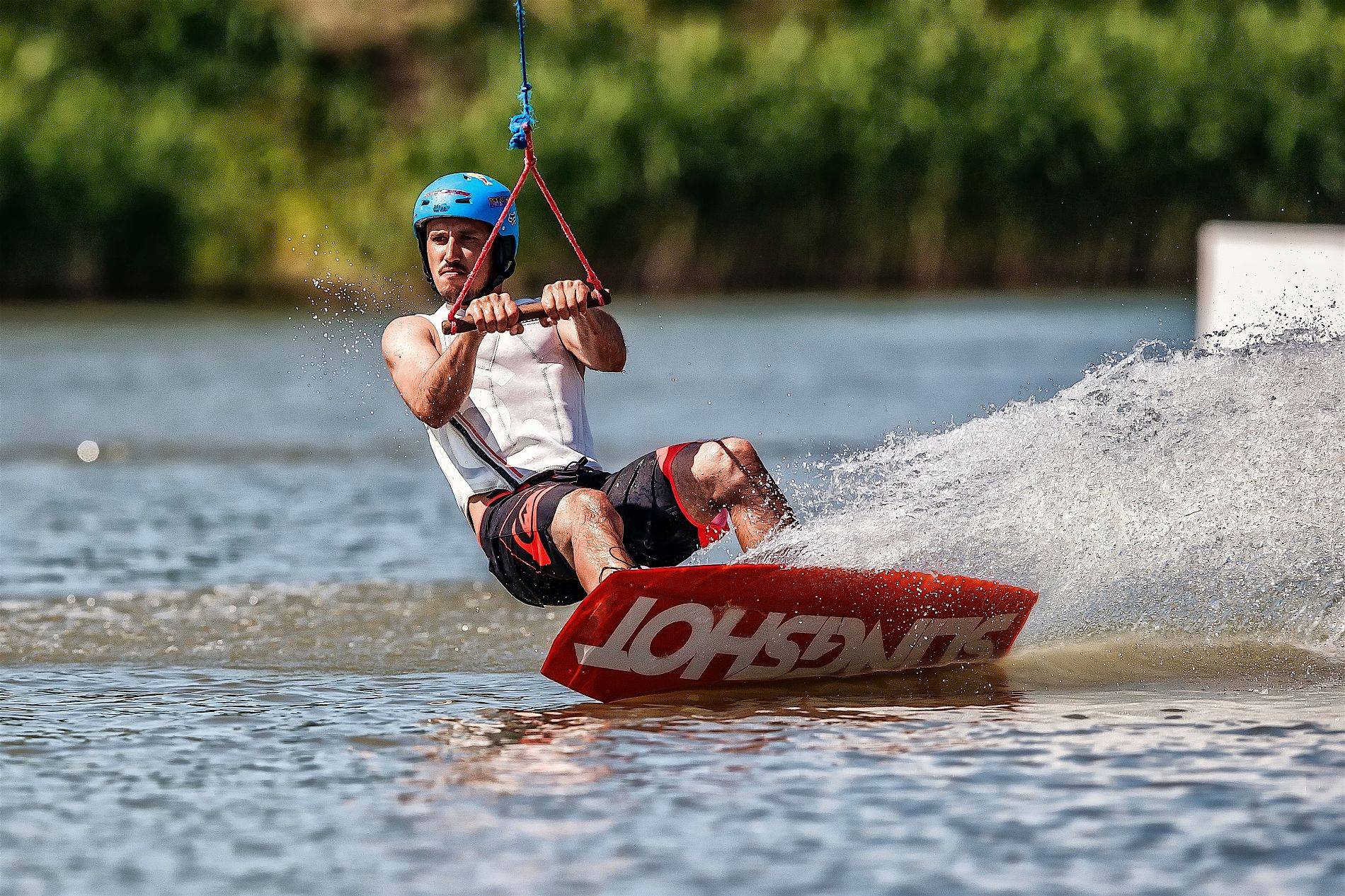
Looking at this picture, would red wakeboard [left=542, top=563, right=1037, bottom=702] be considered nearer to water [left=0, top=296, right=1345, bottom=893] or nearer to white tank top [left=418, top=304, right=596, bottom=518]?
water [left=0, top=296, right=1345, bottom=893]

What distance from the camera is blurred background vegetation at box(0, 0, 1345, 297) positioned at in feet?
98.7

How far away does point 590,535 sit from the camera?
6.19m

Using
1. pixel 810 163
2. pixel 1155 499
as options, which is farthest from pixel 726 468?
pixel 810 163

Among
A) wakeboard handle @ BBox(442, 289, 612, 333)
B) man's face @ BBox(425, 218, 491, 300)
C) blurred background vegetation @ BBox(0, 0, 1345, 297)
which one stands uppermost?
blurred background vegetation @ BBox(0, 0, 1345, 297)

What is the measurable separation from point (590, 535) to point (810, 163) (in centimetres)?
2514

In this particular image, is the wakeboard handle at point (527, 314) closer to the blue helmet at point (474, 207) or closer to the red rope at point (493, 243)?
the red rope at point (493, 243)

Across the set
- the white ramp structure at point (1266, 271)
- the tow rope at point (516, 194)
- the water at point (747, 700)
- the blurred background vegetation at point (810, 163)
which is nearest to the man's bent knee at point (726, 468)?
the water at point (747, 700)

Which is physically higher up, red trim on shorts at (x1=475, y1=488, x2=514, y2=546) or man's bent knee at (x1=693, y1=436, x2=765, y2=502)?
man's bent knee at (x1=693, y1=436, x2=765, y2=502)

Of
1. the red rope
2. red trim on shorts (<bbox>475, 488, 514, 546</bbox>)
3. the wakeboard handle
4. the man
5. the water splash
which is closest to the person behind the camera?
the wakeboard handle

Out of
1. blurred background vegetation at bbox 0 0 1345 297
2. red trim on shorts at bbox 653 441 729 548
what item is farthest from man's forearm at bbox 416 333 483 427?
blurred background vegetation at bbox 0 0 1345 297

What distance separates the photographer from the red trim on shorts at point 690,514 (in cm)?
633

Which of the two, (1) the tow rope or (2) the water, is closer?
(2) the water

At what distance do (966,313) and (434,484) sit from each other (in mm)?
16036

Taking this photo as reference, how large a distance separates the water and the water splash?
1 cm
